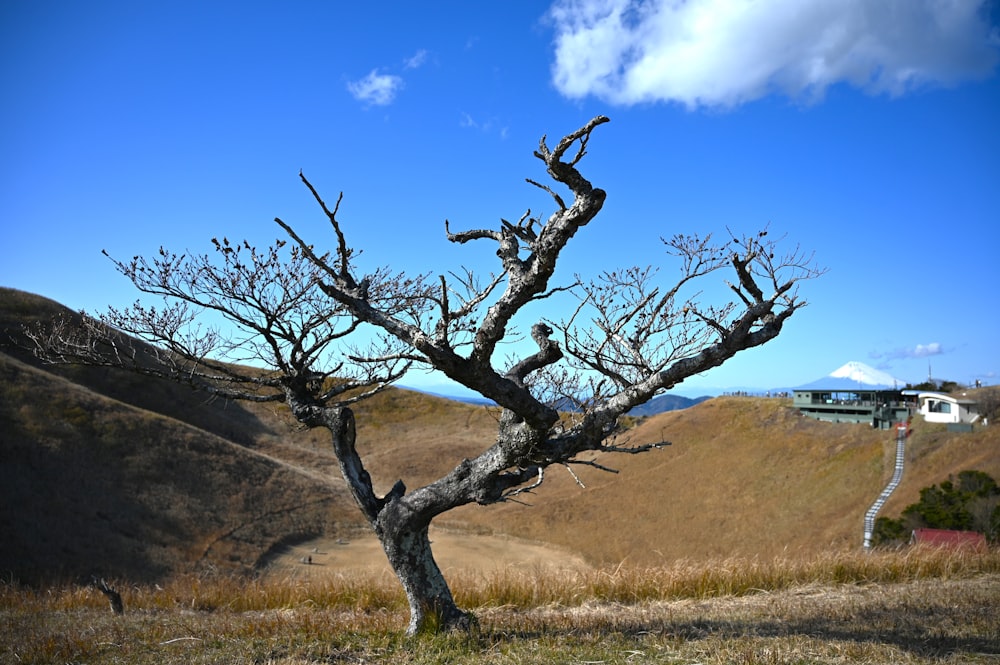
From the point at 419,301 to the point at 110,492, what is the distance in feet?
82.2

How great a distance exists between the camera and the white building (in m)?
41.2

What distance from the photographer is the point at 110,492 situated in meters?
26.4

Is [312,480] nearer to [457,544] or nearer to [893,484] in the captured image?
[457,544]

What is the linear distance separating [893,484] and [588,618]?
32.5m

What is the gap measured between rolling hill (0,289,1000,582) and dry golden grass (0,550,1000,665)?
928 centimetres

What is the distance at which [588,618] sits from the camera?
22.6 feet

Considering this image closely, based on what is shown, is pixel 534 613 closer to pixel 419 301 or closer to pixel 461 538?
pixel 419 301

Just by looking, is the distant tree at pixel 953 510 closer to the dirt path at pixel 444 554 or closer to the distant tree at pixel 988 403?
the dirt path at pixel 444 554

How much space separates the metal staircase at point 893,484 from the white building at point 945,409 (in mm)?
3134

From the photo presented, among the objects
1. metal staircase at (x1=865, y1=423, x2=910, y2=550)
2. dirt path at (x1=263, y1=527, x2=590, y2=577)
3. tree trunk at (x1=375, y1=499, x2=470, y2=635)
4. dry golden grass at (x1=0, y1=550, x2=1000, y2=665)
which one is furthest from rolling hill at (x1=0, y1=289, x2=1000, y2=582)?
tree trunk at (x1=375, y1=499, x2=470, y2=635)

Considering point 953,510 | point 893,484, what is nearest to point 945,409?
point 893,484

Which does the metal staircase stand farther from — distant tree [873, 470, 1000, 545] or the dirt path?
the dirt path

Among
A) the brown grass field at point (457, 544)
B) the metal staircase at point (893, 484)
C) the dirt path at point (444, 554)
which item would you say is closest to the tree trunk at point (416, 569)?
the brown grass field at point (457, 544)

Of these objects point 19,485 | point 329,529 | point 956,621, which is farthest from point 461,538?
point 956,621
